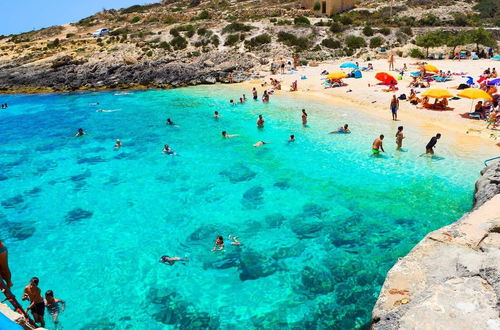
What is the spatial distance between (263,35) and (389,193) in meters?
39.2

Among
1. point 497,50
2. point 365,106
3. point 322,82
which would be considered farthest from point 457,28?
point 365,106

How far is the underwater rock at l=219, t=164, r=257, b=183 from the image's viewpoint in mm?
17356

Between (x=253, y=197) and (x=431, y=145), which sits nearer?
(x=253, y=197)

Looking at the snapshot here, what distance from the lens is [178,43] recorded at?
51.2m

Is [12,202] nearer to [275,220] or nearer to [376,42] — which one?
[275,220]

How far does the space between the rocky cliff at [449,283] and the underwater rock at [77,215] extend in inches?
485

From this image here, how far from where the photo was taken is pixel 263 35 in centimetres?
4881

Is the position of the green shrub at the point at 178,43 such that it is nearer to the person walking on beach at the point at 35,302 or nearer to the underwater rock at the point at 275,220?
the underwater rock at the point at 275,220

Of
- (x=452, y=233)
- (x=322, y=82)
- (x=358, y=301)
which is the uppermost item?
(x=322, y=82)

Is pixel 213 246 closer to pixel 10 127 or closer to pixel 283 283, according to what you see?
pixel 283 283

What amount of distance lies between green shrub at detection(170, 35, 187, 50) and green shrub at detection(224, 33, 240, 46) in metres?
6.18

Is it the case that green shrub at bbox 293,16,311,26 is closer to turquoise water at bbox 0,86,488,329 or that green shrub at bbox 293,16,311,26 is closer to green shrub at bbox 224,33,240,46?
green shrub at bbox 224,33,240,46

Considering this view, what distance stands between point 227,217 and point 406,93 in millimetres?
20223

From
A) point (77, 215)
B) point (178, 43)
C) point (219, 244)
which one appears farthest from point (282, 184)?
point (178, 43)
